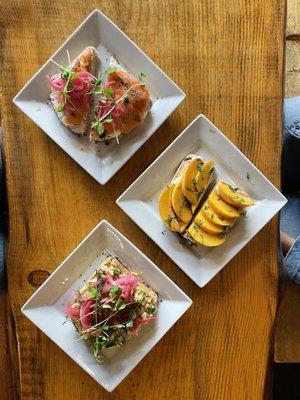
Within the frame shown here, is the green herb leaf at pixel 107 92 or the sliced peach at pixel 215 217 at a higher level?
the green herb leaf at pixel 107 92

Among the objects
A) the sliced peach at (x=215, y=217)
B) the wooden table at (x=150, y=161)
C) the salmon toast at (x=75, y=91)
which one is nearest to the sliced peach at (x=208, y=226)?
the sliced peach at (x=215, y=217)

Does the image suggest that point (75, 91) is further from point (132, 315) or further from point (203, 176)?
point (132, 315)

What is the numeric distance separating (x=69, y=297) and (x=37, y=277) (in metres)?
0.10

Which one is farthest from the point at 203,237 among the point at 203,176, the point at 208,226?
the point at 203,176

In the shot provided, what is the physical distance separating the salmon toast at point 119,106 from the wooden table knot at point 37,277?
343 mm

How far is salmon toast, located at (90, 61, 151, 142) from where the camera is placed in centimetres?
123

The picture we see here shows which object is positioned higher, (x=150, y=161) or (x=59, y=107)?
(x=59, y=107)

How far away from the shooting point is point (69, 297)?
132cm

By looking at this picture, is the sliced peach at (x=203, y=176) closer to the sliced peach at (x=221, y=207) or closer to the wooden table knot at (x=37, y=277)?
the sliced peach at (x=221, y=207)

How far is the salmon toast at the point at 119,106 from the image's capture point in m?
1.23

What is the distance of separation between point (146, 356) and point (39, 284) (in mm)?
318

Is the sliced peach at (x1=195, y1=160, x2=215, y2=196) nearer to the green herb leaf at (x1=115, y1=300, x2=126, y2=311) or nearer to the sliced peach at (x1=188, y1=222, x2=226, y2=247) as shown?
the sliced peach at (x1=188, y1=222, x2=226, y2=247)

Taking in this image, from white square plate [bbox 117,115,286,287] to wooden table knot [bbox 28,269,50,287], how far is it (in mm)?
249

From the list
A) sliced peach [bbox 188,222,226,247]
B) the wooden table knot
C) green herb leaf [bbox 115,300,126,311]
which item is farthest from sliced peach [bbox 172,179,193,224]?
the wooden table knot
